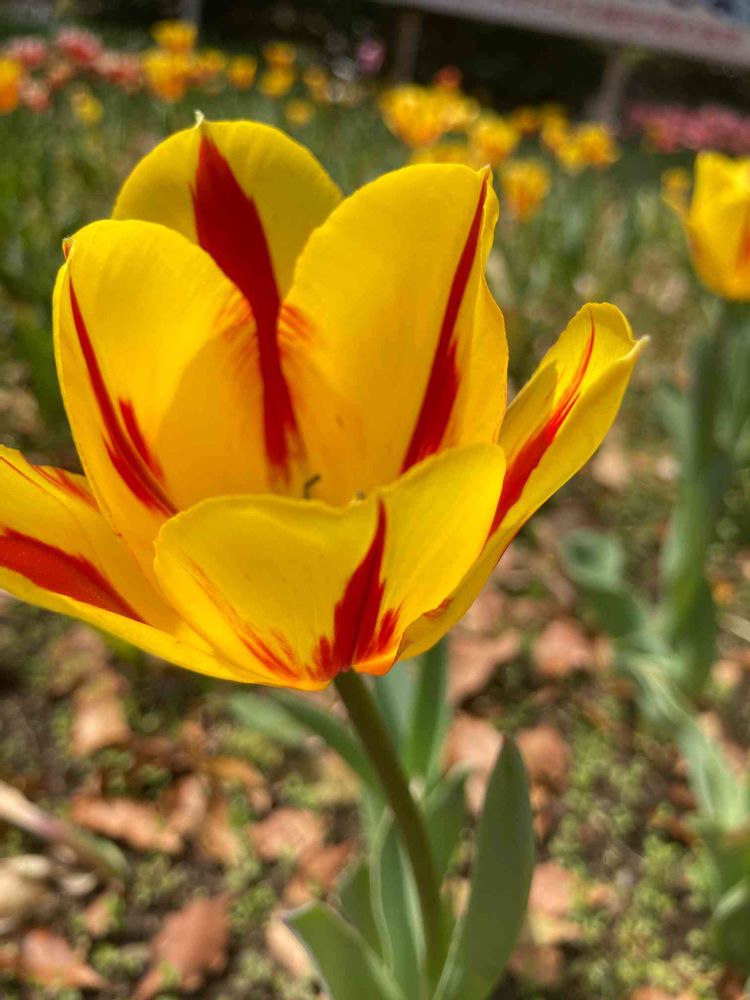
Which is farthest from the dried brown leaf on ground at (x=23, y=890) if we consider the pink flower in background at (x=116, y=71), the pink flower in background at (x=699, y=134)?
the pink flower in background at (x=699, y=134)

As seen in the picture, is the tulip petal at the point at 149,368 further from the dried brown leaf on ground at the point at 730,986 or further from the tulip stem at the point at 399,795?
the dried brown leaf on ground at the point at 730,986

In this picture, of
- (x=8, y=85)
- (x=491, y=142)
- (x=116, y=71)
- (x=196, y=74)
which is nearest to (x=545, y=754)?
(x=491, y=142)

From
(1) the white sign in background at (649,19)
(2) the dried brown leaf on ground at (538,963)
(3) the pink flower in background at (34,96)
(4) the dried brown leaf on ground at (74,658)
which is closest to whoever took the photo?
(2) the dried brown leaf on ground at (538,963)

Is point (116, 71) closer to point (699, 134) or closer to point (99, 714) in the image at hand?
point (99, 714)

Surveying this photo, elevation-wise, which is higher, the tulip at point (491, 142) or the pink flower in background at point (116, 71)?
the tulip at point (491, 142)

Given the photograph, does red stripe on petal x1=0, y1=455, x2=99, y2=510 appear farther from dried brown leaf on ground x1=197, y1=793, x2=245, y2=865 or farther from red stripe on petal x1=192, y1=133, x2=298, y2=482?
dried brown leaf on ground x1=197, y1=793, x2=245, y2=865

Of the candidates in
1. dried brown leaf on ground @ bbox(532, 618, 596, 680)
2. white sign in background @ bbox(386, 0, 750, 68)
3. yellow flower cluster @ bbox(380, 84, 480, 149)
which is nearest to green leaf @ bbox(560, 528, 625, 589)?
dried brown leaf on ground @ bbox(532, 618, 596, 680)
